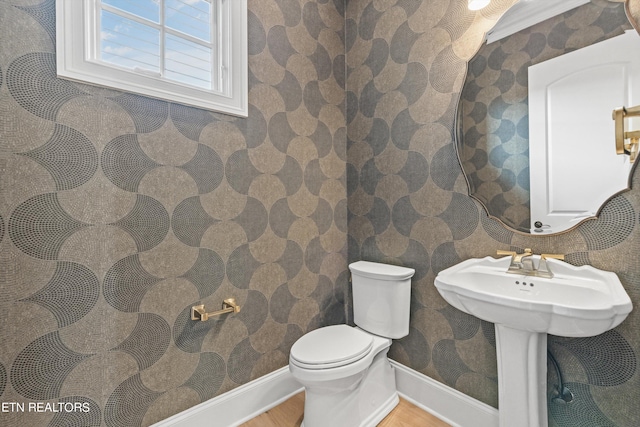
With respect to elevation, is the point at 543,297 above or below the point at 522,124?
below

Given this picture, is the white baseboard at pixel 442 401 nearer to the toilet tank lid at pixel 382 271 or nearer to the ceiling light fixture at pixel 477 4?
the toilet tank lid at pixel 382 271

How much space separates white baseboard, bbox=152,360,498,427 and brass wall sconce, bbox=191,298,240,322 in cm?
44

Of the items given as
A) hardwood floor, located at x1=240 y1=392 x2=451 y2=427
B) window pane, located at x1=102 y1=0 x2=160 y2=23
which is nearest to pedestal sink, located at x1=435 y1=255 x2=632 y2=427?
hardwood floor, located at x1=240 y1=392 x2=451 y2=427

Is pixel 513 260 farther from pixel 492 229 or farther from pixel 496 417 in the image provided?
pixel 496 417

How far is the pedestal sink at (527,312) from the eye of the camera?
0.95m

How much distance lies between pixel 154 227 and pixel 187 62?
0.84 meters

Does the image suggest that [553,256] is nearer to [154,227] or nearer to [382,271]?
[382,271]

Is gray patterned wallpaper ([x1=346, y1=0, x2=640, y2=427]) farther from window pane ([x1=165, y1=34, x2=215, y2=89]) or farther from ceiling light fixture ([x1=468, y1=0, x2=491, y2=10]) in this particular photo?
window pane ([x1=165, y1=34, x2=215, y2=89])

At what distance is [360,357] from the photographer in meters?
1.38

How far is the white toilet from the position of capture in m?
1.32

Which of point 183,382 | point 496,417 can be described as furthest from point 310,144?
point 496,417

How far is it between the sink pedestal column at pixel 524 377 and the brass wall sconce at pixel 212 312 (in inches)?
47.4

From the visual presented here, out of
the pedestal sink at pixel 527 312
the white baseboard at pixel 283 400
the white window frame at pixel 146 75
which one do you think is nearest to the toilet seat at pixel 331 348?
the white baseboard at pixel 283 400

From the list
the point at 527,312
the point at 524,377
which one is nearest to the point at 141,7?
the point at 527,312
